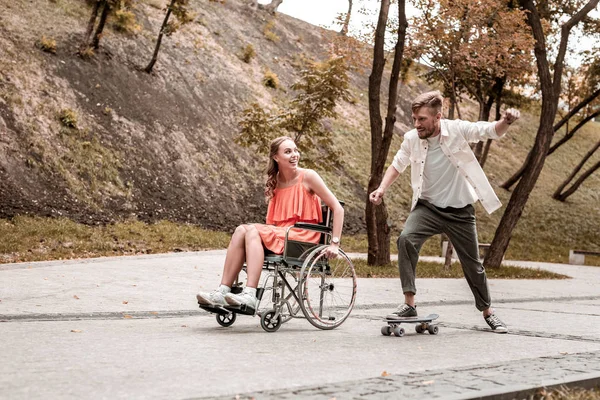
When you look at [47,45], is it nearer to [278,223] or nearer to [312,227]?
[278,223]

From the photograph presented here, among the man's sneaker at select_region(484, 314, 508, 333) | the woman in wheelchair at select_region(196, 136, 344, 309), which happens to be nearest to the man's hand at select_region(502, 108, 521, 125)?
the woman in wheelchair at select_region(196, 136, 344, 309)

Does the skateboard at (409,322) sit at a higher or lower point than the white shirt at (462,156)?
lower

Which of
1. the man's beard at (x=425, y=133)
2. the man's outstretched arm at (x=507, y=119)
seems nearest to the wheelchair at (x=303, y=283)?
the man's beard at (x=425, y=133)

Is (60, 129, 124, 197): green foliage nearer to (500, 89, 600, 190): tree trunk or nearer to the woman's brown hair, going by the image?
the woman's brown hair

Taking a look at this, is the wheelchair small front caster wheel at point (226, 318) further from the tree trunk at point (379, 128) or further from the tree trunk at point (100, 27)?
the tree trunk at point (100, 27)

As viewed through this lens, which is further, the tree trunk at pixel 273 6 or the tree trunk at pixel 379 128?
the tree trunk at pixel 273 6

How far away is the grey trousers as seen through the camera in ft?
23.2

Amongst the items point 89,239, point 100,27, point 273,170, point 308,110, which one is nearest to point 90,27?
point 100,27

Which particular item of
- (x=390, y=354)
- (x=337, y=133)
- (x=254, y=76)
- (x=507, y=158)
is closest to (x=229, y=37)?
(x=254, y=76)

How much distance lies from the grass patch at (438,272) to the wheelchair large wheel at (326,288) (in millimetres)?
6487

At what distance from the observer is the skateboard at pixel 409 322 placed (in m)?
6.86

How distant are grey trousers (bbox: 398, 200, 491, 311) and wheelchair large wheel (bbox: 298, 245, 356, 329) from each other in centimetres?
47

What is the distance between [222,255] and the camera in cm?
1647

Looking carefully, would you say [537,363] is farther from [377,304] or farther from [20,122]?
[20,122]
